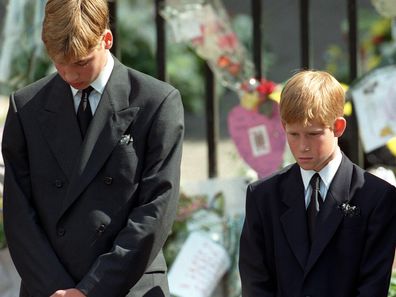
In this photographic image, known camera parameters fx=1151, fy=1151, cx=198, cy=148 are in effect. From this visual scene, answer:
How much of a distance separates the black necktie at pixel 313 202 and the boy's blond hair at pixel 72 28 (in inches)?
32.5

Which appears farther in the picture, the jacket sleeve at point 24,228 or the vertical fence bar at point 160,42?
the vertical fence bar at point 160,42

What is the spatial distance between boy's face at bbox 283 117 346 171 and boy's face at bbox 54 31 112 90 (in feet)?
2.06

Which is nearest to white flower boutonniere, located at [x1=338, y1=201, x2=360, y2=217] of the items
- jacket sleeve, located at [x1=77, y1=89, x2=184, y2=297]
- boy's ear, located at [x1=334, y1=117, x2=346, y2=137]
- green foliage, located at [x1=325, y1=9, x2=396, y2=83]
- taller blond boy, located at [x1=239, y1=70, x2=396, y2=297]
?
taller blond boy, located at [x1=239, y1=70, x2=396, y2=297]

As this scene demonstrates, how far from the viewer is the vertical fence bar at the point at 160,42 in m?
5.32

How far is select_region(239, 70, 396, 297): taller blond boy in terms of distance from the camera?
361cm

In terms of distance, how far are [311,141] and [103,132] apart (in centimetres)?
67

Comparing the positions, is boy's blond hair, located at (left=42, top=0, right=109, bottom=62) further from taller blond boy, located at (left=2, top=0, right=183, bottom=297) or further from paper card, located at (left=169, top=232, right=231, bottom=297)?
paper card, located at (left=169, top=232, right=231, bottom=297)

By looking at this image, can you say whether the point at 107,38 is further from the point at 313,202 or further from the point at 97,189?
the point at 313,202

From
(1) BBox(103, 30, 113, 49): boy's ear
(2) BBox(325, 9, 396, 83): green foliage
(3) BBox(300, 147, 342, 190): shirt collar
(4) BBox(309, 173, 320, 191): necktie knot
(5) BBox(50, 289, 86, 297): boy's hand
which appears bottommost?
(2) BBox(325, 9, 396, 83): green foliage

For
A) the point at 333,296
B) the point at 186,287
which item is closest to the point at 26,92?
the point at 333,296

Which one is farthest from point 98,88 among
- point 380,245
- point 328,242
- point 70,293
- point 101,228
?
point 380,245

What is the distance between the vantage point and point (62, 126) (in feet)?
12.4

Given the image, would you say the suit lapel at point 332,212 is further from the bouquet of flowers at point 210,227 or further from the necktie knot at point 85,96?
the bouquet of flowers at point 210,227

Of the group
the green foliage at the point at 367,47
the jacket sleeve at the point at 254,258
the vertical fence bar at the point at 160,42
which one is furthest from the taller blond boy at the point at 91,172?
the green foliage at the point at 367,47
